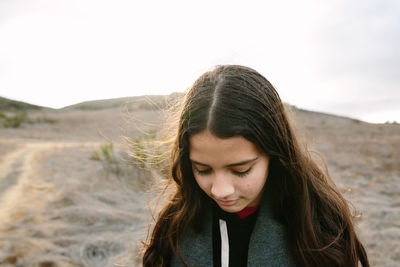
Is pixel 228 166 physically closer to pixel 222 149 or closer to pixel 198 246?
pixel 222 149

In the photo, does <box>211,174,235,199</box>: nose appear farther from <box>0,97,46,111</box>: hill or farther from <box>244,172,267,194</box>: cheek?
<box>0,97,46,111</box>: hill

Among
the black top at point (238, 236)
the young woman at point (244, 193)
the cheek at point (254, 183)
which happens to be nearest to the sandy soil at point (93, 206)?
the young woman at point (244, 193)

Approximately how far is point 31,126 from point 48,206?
13.3m

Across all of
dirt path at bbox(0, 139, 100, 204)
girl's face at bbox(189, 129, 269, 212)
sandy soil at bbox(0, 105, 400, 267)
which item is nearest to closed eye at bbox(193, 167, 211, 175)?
girl's face at bbox(189, 129, 269, 212)

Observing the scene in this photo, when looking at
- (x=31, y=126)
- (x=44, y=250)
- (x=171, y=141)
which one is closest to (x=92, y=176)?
(x=44, y=250)

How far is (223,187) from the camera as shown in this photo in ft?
4.12

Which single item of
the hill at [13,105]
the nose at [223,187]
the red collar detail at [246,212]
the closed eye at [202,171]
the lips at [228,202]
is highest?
the hill at [13,105]

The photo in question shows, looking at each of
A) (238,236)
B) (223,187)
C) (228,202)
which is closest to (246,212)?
(238,236)

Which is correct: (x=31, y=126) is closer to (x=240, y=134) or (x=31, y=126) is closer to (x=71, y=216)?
(x=71, y=216)

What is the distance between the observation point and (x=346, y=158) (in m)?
8.25

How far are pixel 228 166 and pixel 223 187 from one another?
90mm

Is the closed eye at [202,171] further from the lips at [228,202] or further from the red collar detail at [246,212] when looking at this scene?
the red collar detail at [246,212]

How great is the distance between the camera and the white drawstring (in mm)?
1491

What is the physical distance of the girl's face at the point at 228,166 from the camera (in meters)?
1.24
